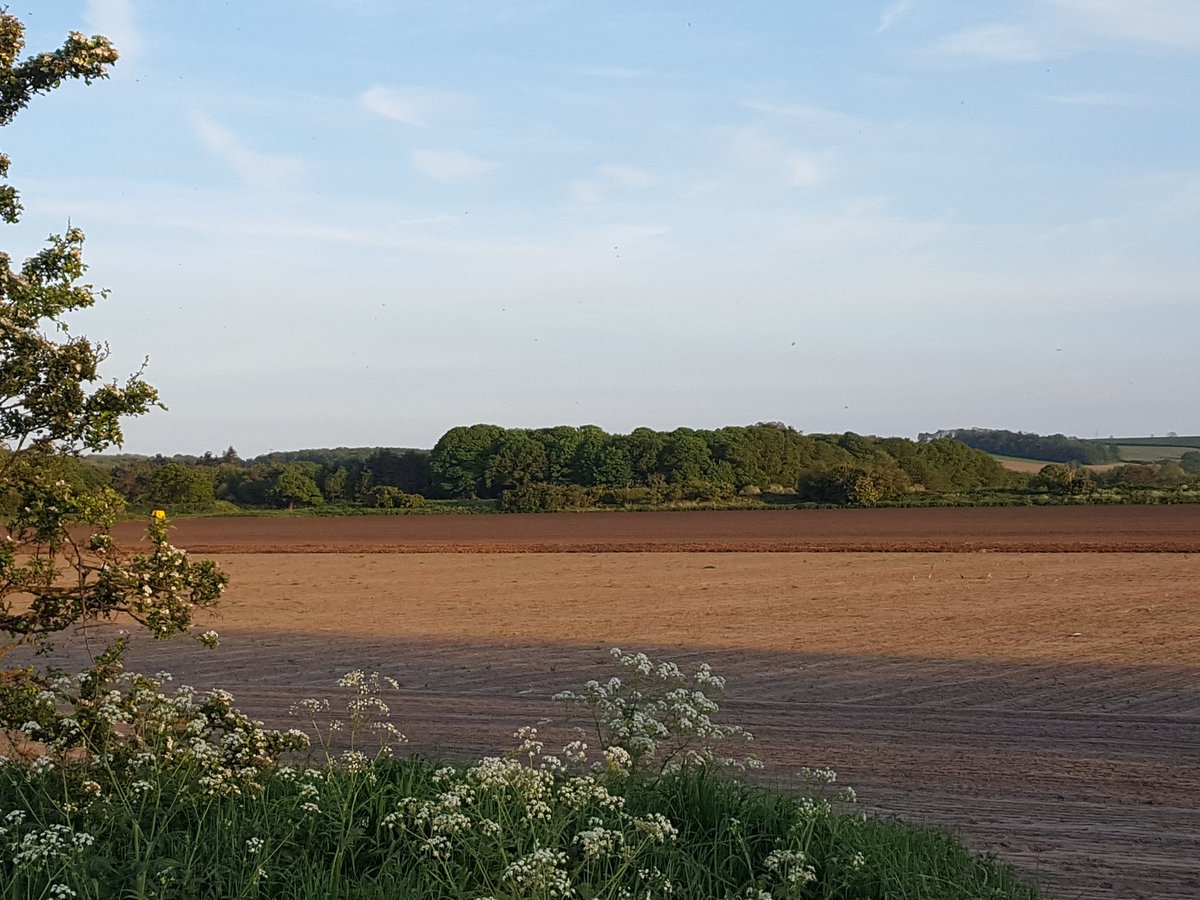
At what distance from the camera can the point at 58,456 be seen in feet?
25.0

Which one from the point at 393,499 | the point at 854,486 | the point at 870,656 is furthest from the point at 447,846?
the point at 393,499

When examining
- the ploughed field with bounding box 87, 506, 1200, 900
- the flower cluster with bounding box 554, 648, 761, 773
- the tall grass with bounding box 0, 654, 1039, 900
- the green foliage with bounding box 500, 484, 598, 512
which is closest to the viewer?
the tall grass with bounding box 0, 654, 1039, 900

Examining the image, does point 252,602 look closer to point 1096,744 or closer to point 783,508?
point 1096,744

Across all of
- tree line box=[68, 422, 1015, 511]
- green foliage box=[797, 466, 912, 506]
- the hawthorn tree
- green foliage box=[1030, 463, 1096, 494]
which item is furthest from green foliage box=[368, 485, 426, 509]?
the hawthorn tree

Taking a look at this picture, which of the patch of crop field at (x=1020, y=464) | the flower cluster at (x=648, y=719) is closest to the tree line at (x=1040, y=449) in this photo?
the patch of crop field at (x=1020, y=464)

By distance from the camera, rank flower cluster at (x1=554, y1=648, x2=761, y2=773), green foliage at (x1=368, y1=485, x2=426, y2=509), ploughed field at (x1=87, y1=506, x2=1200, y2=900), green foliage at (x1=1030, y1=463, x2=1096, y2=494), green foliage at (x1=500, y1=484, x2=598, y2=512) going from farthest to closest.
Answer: green foliage at (x1=368, y1=485, x2=426, y2=509) → green foliage at (x1=500, y1=484, x2=598, y2=512) → green foliage at (x1=1030, y1=463, x2=1096, y2=494) → ploughed field at (x1=87, y1=506, x2=1200, y2=900) → flower cluster at (x1=554, y1=648, x2=761, y2=773)

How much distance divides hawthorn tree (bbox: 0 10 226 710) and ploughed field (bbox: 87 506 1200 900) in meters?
4.15

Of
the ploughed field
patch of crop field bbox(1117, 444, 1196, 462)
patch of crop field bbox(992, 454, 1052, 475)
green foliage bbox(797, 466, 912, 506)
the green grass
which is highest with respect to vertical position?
patch of crop field bbox(1117, 444, 1196, 462)

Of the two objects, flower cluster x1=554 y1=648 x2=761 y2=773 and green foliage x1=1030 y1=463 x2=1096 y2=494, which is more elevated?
green foliage x1=1030 y1=463 x2=1096 y2=494

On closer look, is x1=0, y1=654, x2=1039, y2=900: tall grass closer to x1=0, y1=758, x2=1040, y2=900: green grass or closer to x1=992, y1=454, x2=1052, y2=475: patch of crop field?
x1=0, y1=758, x2=1040, y2=900: green grass

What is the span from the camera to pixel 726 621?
73.6ft

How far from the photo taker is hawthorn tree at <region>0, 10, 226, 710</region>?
735cm

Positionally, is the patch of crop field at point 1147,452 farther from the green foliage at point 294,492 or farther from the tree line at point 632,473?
the green foliage at point 294,492

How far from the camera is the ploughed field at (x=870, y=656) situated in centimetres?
948
